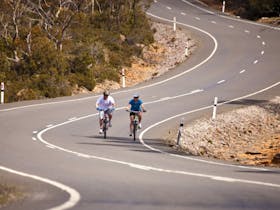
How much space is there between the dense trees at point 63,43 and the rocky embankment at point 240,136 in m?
9.25

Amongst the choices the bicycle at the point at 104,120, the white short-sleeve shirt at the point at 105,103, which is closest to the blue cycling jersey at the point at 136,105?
the white short-sleeve shirt at the point at 105,103

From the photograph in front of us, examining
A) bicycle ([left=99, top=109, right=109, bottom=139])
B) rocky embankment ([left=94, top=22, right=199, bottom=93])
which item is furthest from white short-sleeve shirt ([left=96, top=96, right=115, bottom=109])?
rocky embankment ([left=94, top=22, right=199, bottom=93])

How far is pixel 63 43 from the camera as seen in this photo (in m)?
38.7

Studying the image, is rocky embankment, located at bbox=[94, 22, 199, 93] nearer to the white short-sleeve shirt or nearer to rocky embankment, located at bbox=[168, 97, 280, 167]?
rocky embankment, located at bbox=[168, 97, 280, 167]

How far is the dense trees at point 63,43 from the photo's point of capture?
107ft

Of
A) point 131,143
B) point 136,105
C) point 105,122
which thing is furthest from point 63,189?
point 136,105

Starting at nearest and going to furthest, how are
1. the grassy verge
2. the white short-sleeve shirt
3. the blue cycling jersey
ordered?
the grassy verge
the blue cycling jersey
the white short-sleeve shirt

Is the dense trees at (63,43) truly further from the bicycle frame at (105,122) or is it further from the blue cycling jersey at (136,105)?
the blue cycling jersey at (136,105)

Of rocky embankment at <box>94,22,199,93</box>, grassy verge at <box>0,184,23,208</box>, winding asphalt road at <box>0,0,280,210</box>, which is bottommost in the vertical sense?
grassy verge at <box>0,184,23,208</box>

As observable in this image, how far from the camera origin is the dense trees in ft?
107

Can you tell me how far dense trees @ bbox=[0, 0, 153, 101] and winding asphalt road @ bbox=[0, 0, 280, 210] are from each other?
3.19 meters

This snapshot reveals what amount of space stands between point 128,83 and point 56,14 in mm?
6618

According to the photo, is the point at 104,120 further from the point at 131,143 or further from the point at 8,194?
the point at 8,194

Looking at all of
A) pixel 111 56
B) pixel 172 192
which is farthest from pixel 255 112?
pixel 172 192
